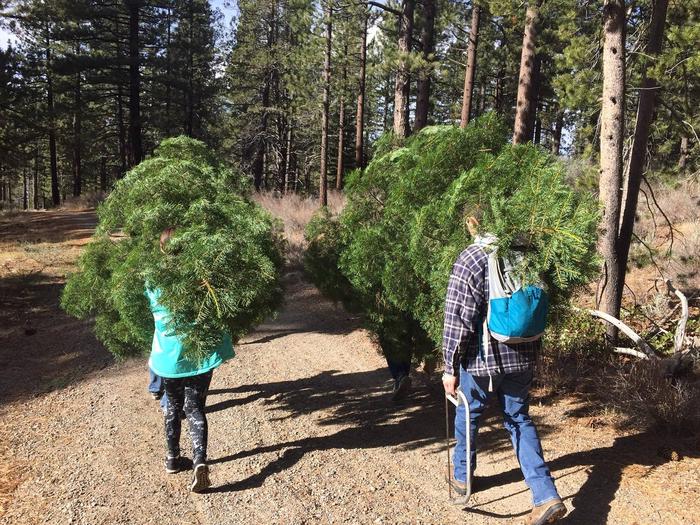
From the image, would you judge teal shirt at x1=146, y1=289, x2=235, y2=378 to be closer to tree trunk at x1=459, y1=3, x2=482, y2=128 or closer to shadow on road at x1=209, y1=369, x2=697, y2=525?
shadow on road at x1=209, y1=369, x2=697, y2=525

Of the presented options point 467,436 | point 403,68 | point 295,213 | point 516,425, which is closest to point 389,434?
point 467,436

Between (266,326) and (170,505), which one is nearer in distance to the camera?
(170,505)

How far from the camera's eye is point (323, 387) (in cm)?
557

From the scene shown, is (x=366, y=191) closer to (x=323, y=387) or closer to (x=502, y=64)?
(x=323, y=387)

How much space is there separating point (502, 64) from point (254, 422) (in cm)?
2276

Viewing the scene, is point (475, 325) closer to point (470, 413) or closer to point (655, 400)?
point (470, 413)

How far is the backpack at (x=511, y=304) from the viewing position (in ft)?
9.45

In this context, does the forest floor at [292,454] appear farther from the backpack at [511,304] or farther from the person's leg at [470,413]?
the backpack at [511,304]

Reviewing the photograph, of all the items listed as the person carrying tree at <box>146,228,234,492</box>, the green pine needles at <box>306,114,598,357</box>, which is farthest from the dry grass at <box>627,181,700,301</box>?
the person carrying tree at <box>146,228,234,492</box>

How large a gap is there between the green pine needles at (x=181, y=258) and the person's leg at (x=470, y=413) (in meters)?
1.45

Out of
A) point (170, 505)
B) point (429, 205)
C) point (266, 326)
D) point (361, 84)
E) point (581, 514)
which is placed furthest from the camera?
point (361, 84)

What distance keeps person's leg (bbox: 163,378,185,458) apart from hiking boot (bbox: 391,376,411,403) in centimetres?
219

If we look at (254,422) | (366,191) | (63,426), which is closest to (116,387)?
(63,426)

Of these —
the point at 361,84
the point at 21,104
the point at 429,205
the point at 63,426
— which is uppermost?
the point at 361,84
